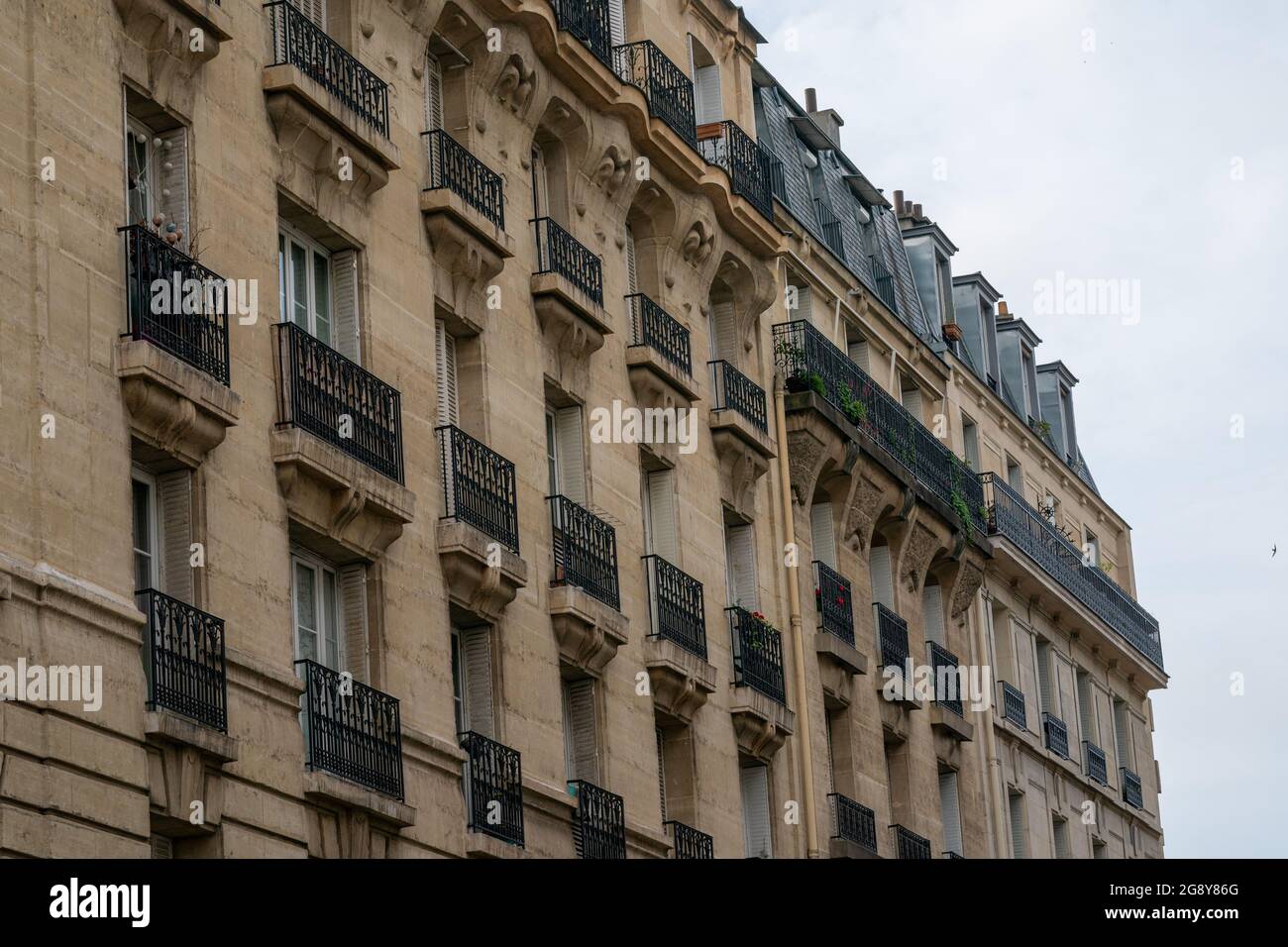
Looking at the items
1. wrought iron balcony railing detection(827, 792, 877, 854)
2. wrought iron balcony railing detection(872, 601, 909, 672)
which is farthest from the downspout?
wrought iron balcony railing detection(872, 601, 909, 672)

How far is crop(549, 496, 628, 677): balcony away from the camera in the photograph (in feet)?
87.4

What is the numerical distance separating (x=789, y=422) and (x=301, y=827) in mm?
14086

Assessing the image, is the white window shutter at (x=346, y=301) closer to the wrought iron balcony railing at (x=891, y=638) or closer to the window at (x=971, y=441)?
the wrought iron balcony railing at (x=891, y=638)

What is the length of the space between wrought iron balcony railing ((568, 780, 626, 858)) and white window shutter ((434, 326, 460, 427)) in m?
3.71

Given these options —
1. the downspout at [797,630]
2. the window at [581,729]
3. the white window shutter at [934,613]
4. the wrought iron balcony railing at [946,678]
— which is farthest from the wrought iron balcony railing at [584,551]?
the white window shutter at [934,613]

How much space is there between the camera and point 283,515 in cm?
2203

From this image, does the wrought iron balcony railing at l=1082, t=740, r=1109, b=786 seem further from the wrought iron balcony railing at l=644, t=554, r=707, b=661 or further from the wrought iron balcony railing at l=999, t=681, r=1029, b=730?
the wrought iron balcony railing at l=644, t=554, r=707, b=661

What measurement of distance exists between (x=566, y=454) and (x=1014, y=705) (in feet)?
50.6

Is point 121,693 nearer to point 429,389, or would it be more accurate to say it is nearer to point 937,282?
point 429,389

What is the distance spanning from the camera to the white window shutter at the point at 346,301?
24.1 m

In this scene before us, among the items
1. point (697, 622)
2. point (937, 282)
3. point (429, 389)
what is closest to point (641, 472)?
point (697, 622)

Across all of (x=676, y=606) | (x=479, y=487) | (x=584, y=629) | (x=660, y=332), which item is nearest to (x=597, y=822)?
(x=584, y=629)

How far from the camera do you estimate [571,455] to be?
2838 cm

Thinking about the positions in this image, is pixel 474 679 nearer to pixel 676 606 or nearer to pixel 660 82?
pixel 676 606
